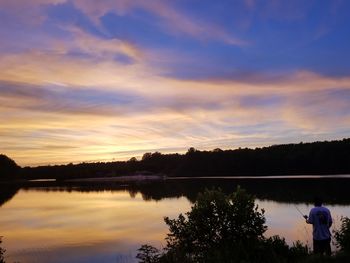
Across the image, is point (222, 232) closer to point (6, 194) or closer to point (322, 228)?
point (322, 228)

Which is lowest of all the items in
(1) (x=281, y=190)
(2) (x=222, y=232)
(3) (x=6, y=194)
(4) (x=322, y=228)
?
(2) (x=222, y=232)

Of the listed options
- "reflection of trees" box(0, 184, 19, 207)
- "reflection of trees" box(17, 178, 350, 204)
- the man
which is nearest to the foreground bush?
the man

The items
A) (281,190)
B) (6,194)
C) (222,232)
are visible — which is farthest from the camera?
(6,194)

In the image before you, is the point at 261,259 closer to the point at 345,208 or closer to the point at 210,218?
the point at 210,218

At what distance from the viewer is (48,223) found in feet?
150

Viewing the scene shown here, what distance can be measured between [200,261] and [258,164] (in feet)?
528

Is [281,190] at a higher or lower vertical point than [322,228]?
higher

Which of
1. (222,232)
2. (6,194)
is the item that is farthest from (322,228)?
(6,194)

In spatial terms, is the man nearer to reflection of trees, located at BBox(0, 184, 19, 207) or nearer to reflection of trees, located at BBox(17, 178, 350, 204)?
A: reflection of trees, located at BBox(17, 178, 350, 204)

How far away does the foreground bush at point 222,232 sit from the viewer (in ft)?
55.5

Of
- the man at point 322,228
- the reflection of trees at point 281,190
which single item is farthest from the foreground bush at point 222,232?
the reflection of trees at point 281,190

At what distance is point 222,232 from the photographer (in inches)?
688

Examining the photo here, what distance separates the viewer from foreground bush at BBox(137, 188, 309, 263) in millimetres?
16922

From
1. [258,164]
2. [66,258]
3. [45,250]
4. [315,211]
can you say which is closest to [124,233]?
[45,250]
